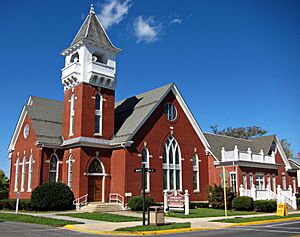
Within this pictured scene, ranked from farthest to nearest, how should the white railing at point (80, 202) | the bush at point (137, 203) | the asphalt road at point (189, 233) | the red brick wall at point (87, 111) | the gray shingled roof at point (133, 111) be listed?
the gray shingled roof at point (133, 111), the red brick wall at point (87, 111), the white railing at point (80, 202), the bush at point (137, 203), the asphalt road at point (189, 233)

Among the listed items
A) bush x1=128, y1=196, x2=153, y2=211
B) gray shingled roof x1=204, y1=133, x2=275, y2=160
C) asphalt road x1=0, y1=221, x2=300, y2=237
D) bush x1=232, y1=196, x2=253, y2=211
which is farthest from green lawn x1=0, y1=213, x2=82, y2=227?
gray shingled roof x1=204, y1=133, x2=275, y2=160

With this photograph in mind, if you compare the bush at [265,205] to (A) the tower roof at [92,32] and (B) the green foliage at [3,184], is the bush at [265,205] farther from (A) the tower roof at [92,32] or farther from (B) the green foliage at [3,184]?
(B) the green foliage at [3,184]

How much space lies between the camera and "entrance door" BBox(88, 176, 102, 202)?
103ft

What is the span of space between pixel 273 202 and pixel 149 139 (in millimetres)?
12546

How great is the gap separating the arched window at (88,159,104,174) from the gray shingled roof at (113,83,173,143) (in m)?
2.62

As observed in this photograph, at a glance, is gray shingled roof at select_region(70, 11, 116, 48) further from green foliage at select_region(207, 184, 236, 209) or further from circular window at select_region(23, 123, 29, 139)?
green foliage at select_region(207, 184, 236, 209)

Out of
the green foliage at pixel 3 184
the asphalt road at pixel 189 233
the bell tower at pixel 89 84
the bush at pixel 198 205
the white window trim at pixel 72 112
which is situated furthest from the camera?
the green foliage at pixel 3 184

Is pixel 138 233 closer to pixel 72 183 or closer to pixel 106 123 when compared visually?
pixel 72 183

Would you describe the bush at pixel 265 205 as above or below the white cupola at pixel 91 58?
below

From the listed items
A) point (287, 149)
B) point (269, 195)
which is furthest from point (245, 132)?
point (269, 195)

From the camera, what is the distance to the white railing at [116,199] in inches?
1213

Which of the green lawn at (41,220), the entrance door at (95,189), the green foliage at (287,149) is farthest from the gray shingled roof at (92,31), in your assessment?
the green foliage at (287,149)

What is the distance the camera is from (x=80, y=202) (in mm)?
29938

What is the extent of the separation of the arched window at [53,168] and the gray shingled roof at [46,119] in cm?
134
